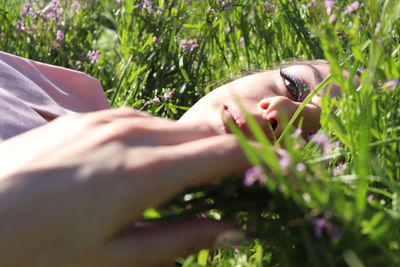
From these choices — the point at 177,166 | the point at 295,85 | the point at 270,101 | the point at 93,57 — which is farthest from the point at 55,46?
the point at 177,166

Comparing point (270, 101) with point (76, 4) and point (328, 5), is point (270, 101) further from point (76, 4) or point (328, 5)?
point (76, 4)

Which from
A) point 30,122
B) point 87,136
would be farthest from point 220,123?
point 87,136

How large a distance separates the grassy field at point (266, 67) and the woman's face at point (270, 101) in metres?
0.17

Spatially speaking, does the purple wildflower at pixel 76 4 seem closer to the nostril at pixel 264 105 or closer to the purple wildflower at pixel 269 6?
the purple wildflower at pixel 269 6

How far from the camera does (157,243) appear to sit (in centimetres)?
72

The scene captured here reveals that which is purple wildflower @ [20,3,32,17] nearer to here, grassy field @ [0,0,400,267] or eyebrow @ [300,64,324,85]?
grassy field @ [0,0,400,267]

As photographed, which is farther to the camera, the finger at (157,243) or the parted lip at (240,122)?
the parted lip at (240,122)

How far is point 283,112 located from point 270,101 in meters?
0.07

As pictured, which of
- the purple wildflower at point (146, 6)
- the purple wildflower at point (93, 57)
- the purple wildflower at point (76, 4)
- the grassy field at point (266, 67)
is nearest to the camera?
the grassy field at point (266, 67)

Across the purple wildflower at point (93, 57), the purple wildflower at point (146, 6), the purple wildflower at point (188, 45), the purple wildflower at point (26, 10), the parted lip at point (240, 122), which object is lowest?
the purple wildflower at point (93, 57)

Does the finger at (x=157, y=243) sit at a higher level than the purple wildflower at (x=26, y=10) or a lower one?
lower

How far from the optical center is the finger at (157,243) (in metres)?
0.68

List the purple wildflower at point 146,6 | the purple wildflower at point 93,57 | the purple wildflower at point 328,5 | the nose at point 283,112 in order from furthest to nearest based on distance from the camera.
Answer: the purple wildflower at point 93,57 → the purple wildflower at point 146,6 → the nose at point 283,112 → the purple wildflower at point 328,5

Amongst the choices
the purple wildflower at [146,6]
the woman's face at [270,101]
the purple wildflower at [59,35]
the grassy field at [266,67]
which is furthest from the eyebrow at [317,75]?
the purple wildflower at [59,35]
